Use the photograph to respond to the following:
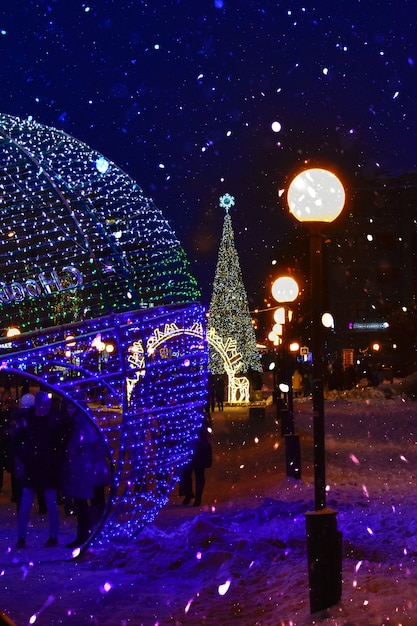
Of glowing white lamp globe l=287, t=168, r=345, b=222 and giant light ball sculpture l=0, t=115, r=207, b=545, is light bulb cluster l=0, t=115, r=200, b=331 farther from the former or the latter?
glowing white lamp globe l=287, t=168, r=345, b=222

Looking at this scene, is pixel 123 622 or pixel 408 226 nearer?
pixel 123 622

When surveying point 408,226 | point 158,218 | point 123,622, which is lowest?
point 123,622

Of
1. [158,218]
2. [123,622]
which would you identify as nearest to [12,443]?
[158,218]

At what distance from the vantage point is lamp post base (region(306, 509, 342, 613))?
276 inches

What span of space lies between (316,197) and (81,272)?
7.62 ft

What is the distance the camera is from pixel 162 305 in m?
9.73

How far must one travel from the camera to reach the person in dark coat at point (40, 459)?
35.0 ft

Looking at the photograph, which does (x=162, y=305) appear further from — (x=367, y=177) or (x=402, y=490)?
(x=367, y=177)

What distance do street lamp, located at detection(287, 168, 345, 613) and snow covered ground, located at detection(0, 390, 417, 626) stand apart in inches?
12.4

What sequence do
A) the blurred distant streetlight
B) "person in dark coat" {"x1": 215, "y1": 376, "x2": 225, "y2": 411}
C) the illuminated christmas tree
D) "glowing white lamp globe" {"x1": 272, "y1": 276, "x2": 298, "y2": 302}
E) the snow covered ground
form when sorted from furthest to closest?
the illuminated christmas tree → "person in dark coat" {"x1": 215, "y1": 376, "x2": 225, "y2": 411} → "glowing white lamp globe" {"x1": 272, "y1": 276, "x2": 298, "y2": 302} → the blurred distant streetlight → the snow covered ground

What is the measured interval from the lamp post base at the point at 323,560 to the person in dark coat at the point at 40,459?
4.15 meters

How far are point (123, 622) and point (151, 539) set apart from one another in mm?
2758

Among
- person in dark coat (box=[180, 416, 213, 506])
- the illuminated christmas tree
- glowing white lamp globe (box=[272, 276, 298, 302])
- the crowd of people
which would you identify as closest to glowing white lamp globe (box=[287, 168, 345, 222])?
the crowd of people

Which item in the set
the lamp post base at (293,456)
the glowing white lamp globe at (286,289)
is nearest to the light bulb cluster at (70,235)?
the lamp post base at (293,456)
